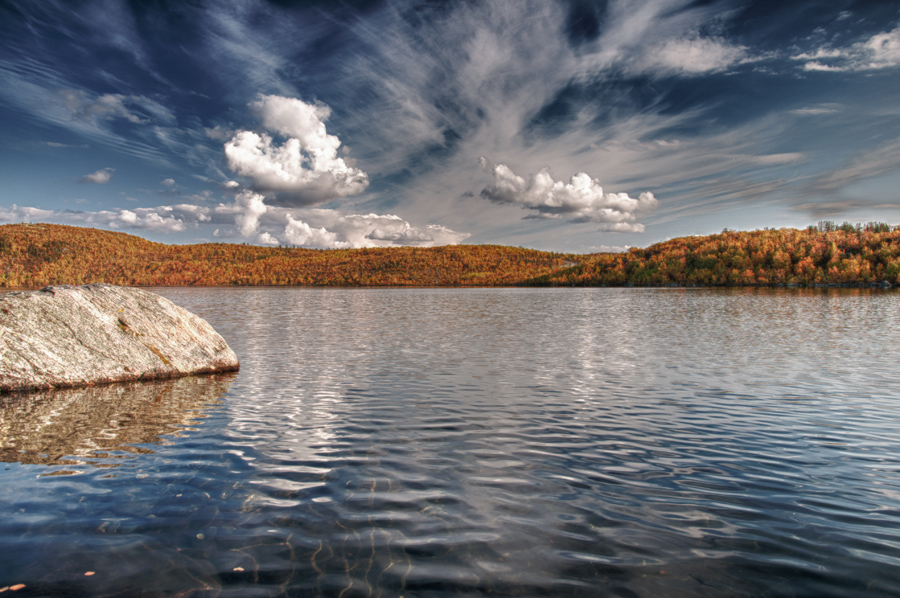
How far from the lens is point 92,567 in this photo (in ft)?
16.0

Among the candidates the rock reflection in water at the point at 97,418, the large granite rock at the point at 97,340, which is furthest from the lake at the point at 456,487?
the large granite rock at the point at 97,340

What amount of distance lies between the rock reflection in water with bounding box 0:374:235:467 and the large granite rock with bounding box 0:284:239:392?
0.55 metres

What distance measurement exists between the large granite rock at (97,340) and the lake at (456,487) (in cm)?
101

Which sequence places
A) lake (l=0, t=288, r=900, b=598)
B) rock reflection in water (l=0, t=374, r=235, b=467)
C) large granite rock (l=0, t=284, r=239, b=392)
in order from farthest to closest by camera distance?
large granite rock (l=0, t=284, r=239, b=392) → rock reflection in water (l=0, t=374, r=235, b=467) → lake (l=0, t=288, r=900, b=598)

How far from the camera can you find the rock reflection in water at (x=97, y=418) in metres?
8.66

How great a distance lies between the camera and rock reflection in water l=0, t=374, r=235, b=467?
866 centimetres

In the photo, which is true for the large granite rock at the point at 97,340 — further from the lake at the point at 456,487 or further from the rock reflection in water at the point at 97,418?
the lake at the point at 456,487

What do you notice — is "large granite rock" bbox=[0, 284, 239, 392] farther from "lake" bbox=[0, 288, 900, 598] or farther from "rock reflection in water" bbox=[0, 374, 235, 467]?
"lake" bbox=[0, 288, 900, 598]

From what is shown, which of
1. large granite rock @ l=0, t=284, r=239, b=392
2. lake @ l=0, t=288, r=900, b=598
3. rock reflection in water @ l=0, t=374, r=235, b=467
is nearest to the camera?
lake @ l=0, t=288, r=900, b=598

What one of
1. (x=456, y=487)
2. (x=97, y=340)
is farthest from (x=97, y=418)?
(x=456, y=487)

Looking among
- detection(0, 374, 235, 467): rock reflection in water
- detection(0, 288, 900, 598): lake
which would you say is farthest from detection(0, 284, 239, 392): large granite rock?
detection(0, 288, 900, 598): lake

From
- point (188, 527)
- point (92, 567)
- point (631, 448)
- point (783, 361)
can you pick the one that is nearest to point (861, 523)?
point (631, 448)

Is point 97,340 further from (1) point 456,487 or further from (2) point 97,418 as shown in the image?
(1) point 456,487

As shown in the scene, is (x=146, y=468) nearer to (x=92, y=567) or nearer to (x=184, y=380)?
(x=92, y=567)
